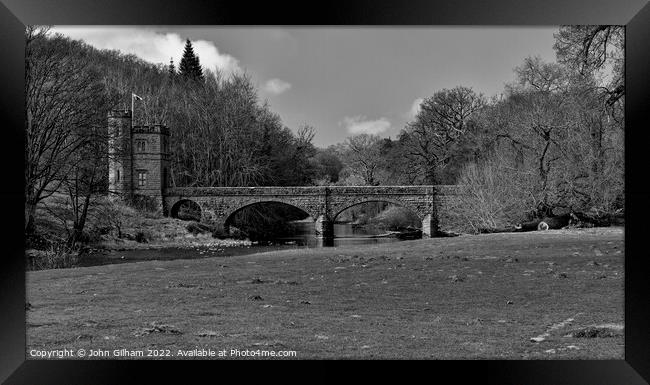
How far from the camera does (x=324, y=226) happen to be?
1981cm

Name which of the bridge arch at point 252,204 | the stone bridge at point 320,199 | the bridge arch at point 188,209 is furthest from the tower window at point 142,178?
the bridge arch at point 252,204

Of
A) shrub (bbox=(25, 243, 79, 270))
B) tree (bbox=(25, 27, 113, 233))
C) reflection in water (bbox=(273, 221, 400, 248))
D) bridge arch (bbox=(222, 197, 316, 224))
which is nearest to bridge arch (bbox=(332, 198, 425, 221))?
reflection in water (bbox=(273, 221, 400, 248))

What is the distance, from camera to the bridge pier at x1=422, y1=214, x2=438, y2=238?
672 inches

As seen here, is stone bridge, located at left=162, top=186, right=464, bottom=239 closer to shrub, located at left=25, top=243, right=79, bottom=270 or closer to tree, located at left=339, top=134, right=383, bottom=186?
tree, located at left=339, top=134, right=383, bottom=186

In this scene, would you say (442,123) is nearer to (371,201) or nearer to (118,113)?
(371,201)

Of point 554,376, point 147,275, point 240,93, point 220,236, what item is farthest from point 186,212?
point 554,376

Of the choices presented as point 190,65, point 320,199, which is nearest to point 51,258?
point 190,65

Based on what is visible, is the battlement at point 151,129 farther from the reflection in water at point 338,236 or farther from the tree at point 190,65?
the reflection in water at point 338,236

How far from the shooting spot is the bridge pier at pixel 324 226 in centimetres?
1969

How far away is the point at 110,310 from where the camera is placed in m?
6.32

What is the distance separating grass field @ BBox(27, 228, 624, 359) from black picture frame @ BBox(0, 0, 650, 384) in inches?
10.9
